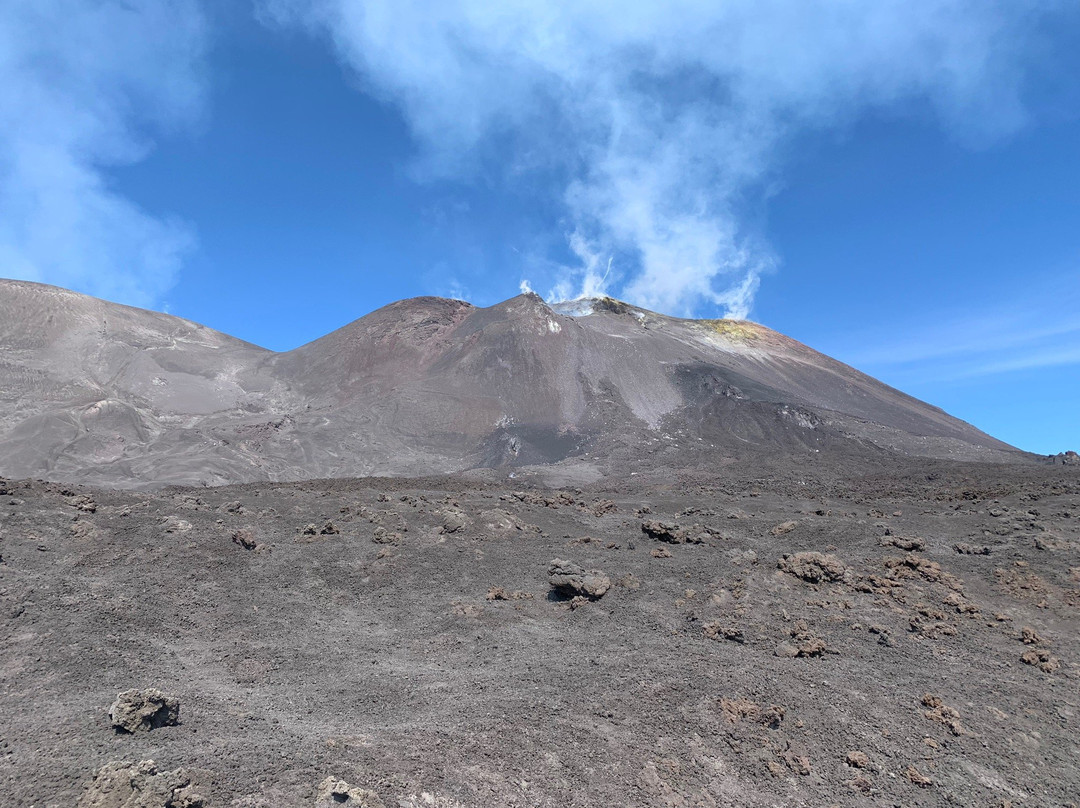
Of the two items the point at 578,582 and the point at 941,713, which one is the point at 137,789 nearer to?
the point at 578,582

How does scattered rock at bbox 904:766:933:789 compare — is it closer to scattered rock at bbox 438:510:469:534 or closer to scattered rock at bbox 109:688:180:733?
scattered rock at bbox 109:688:180:733

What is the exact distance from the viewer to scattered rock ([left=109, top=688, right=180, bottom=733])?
17.9ft

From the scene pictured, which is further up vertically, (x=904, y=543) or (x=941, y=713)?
(x=904, y=543)

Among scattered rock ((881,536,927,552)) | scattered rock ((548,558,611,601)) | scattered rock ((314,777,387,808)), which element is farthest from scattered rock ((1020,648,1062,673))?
scattered rock ((314,777,387,808))

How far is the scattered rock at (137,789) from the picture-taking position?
14.0 feet

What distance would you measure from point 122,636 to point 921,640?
38.9 feet

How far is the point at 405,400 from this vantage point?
47844mm

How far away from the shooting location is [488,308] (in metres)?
63.5

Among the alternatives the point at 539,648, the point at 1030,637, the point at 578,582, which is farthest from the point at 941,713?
the point at 578,582

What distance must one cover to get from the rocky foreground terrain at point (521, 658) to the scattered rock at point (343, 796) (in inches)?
0.8

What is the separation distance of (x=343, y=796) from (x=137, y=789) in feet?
4.74

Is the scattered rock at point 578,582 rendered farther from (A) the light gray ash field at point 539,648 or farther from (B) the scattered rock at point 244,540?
(B) the scattered rock at point 244,540

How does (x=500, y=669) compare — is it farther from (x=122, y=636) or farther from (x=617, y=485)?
(x=617, y=485)

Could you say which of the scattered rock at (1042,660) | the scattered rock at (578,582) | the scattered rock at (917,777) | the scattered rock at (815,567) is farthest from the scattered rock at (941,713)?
the scattered rock at (578,582)
